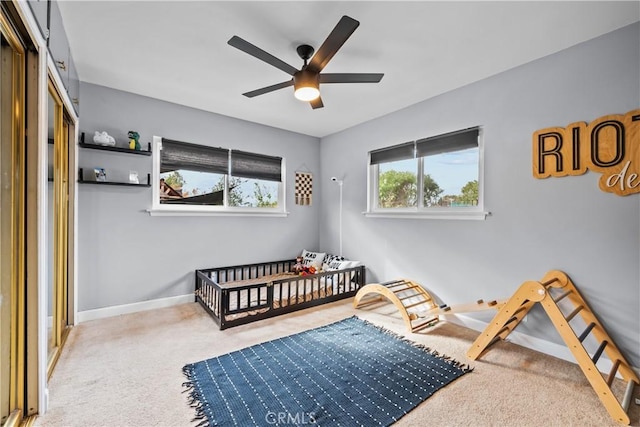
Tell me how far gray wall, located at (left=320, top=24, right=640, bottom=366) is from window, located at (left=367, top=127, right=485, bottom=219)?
11cm

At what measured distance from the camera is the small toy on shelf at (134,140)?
10.2 ft

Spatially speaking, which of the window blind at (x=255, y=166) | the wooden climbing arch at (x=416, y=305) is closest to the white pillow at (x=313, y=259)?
the wooden climbing arch at (x=416, y=305)

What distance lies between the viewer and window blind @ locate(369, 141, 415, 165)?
136 inches

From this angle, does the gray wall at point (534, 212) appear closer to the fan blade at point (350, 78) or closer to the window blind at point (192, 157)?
the fan blade at point (350, 78)

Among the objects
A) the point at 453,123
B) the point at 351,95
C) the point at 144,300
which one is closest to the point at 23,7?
the point at 351,95

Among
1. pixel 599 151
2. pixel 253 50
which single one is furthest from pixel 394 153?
pixel 253 50

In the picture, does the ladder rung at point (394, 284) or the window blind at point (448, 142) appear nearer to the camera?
the window blind at point (448, 142)

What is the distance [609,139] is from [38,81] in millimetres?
3575

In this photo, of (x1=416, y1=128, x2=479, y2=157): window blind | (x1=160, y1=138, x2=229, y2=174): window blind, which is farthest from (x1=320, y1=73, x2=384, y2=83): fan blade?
(x1=160, y1=138, x2=229, y2=174): window blind

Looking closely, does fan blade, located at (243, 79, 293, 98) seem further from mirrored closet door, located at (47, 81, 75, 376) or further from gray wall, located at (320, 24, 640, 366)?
gray wall, located at (320, 24, 640, 366)

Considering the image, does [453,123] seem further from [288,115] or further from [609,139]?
[288,115]

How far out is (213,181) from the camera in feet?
12.6

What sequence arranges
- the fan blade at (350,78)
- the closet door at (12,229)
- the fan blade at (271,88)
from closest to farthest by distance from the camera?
the closet door at (12,229) → the fan blade at (350,78) → the fan blade at (271,88)

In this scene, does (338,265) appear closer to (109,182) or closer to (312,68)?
(312,68)
